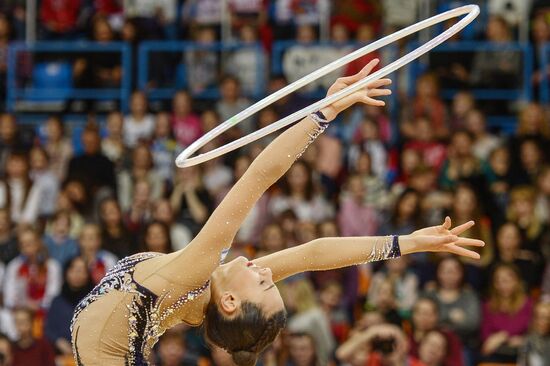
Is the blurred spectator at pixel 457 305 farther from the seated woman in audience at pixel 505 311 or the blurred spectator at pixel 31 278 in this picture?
the blurred spectator at pixel 31 278

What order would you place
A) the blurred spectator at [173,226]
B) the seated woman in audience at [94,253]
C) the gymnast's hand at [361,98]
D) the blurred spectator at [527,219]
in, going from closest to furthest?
the gymnast's hand at [361,98], the seated woman in audience at [94,253], the blurred spectator at [527,219], the blurred spectator at [173,226]

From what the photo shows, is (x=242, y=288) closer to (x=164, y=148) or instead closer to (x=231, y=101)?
(x=164, y=148)

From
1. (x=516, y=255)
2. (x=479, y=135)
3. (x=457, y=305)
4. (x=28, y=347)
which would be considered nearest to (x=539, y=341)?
(x=457, y=305)

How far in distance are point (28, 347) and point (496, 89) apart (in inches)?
207

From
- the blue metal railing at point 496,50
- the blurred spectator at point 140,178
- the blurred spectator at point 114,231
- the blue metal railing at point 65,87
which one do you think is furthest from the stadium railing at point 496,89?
the blurred spectator at point 114,231

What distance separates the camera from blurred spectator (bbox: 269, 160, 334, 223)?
1003 cm

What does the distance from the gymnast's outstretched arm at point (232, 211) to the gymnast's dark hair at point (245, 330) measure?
19 cm

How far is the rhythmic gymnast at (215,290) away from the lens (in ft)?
15.2

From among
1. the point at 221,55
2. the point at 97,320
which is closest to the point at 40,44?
the point at 221,55

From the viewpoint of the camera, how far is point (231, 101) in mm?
11234

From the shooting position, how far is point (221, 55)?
1202 centimetres

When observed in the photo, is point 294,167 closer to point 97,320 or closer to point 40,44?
point 40,44

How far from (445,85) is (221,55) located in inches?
85.2

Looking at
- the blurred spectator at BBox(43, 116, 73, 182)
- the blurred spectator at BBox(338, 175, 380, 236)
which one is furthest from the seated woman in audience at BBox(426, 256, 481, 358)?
the blurred spectator at BBox(43, 116, 73, 182)
